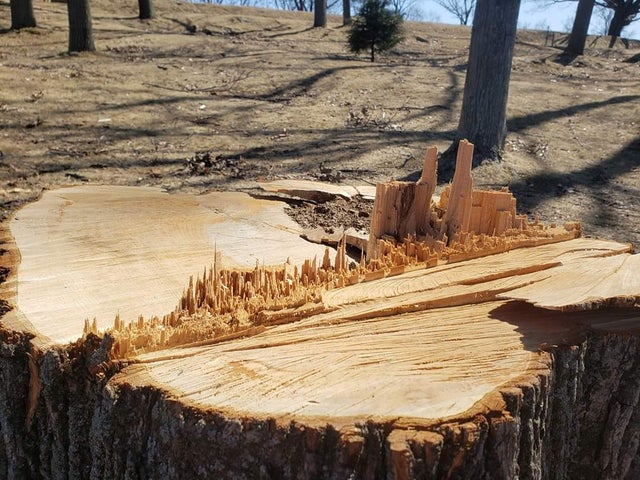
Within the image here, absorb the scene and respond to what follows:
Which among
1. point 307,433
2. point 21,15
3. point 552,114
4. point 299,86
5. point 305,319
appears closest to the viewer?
point 307,433

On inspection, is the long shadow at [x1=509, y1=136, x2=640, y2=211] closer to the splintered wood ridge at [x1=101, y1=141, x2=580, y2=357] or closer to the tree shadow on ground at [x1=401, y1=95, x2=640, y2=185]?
the tree shadow on ground at [x1=401, y1=95, x2=640, y2=185]

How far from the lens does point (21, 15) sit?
10672 mm

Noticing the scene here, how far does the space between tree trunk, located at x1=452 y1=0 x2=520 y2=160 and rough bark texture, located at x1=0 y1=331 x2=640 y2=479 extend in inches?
178

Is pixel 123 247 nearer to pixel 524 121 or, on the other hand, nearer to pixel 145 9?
pixel 524 121

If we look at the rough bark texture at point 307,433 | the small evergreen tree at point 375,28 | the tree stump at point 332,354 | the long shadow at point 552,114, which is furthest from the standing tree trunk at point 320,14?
the rough bark texture at point 307,433

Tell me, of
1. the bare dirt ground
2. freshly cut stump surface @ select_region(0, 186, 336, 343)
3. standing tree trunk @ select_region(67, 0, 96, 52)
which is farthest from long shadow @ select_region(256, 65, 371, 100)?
freshly cut stump surface @ select_region(0, 186, 336, 343)

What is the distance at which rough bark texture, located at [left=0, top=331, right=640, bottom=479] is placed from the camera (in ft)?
4.07

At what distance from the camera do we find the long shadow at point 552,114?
7.65 metres

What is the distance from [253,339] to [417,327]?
486 millimetres

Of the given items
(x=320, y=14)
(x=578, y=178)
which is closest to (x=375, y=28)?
(x=320, y=14)

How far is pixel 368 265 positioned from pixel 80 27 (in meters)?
9.00

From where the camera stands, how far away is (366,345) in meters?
1.58

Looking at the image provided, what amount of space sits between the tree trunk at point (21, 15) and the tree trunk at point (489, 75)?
8.78 metres

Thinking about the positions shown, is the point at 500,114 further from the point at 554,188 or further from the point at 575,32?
the point at 575,32
